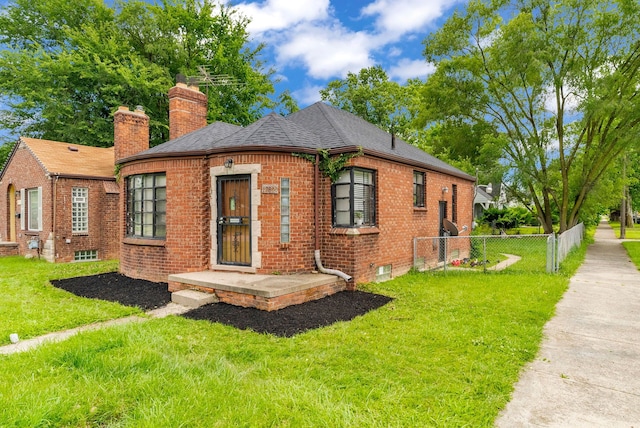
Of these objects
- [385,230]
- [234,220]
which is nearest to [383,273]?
[385,230]

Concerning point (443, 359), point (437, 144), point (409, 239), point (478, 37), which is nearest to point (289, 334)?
point (443, 359)

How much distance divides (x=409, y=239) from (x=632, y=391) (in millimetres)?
7179

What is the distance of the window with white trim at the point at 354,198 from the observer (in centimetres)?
842

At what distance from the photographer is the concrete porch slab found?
671 centimetres

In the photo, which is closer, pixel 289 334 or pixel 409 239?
pixel 289 334

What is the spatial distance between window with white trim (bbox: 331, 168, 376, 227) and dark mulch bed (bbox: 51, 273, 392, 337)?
176 centimetres

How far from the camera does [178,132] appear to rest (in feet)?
41.4

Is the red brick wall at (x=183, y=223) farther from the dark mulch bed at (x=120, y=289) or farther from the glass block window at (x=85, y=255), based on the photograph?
the glass block window at (x=85, y=255)

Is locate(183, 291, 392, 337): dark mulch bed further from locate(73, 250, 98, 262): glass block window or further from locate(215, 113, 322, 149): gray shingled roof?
locate(73, 250, 98, 262): glass block window

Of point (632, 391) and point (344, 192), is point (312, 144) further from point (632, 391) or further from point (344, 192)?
point (632, 391)

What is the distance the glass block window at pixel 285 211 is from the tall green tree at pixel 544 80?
566 inches

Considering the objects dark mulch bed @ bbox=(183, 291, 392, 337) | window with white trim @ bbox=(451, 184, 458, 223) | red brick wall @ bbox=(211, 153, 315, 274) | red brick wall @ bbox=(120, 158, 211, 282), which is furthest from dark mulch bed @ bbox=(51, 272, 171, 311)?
window with white trim @ bbox=(451, 184, 458, 223)

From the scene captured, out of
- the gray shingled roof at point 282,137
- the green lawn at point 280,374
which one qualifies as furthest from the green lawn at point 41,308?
the gray shingled roof at point 282,137

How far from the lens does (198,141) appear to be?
980 centimetres
